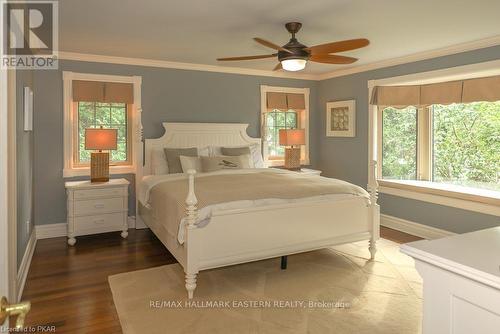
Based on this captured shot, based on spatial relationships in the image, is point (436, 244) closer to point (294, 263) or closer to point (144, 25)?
point (294, 263)

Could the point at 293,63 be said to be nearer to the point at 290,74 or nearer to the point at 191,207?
the point at 191,207

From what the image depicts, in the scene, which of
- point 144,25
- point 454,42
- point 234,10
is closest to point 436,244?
point 234,10

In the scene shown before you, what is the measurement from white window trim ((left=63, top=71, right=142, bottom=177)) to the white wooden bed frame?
74.0 inches

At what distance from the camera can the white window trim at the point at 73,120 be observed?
177 inches

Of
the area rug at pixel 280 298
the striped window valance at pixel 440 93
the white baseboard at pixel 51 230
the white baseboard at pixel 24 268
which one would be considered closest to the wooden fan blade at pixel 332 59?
the striped window valance at pixel 440 93

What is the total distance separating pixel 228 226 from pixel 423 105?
316 centimetres

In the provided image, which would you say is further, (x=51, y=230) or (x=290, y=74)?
(x=290, y=74)

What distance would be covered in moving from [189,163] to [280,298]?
87.6 inches

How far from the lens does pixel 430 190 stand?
448cm

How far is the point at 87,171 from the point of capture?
4.66 meters

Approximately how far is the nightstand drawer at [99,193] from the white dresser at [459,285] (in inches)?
150

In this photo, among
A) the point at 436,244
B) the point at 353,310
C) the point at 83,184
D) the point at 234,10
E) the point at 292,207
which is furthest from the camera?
the point at 83,184

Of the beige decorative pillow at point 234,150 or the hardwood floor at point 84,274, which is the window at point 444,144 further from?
the beige decorative pillow at point 234,150

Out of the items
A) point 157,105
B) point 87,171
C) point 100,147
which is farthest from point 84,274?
point 157,105
